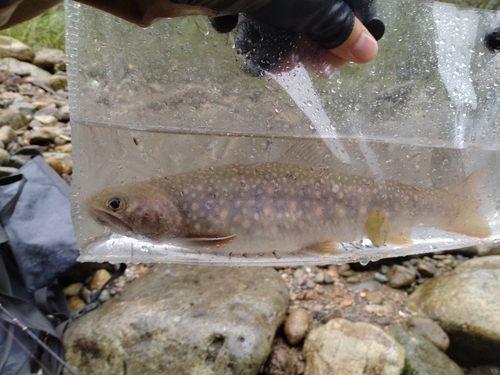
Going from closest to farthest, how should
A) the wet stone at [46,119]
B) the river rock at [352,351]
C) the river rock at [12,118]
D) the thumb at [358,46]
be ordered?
the thumb at [358,46] → the river rock at [352,351] → the river rock at [12,118] → the wet stone at [46,119]

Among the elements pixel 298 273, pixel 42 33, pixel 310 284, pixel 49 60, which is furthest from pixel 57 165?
pixel 42 33

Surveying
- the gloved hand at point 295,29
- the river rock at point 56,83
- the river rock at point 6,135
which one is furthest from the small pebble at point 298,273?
the river rock at point 56,83

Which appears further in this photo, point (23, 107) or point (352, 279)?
point (23, 107)

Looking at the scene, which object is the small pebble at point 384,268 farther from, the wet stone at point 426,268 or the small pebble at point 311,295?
the small pebble at point 311,295

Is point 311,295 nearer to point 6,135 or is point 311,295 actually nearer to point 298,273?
point 298,273

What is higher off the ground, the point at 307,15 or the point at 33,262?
the point at 307,15

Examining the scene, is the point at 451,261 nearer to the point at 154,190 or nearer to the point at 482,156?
the point at 482,156

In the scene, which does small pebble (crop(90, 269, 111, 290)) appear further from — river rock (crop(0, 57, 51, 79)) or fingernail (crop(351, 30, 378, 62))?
river rock (crop(0, 57, 51, 79))
